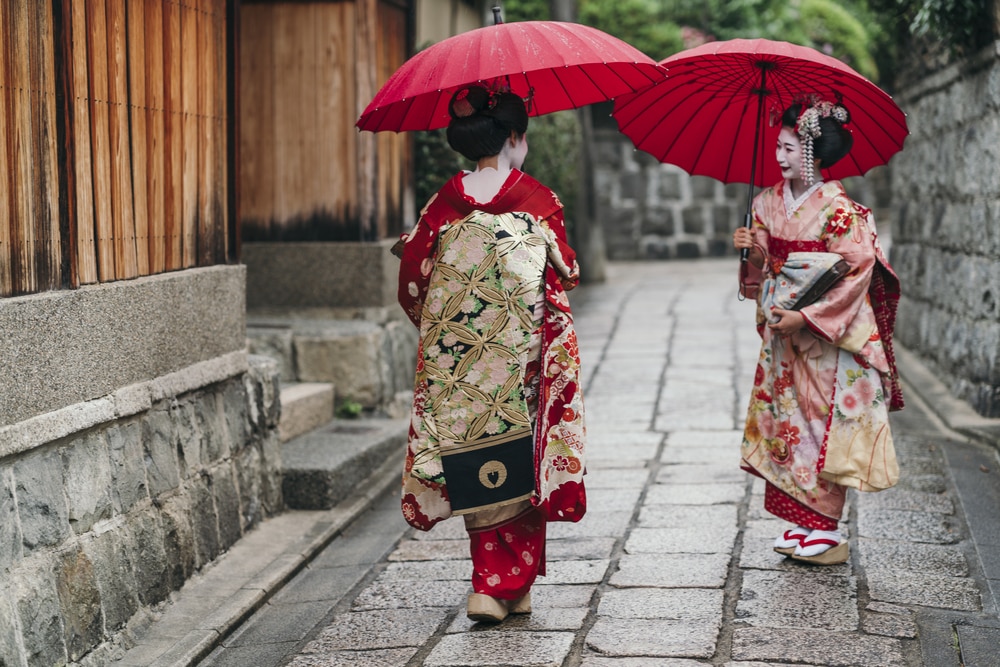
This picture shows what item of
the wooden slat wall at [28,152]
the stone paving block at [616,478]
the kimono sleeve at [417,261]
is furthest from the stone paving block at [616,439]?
the wooden slat wall at [28,152]

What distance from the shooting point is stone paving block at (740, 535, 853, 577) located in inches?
190

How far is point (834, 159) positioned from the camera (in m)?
4.80

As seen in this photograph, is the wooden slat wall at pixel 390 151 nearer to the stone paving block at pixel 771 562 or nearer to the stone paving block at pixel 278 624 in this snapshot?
the stone paving block at pixel 278 624

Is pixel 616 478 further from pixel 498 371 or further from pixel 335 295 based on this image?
pixel 335 295

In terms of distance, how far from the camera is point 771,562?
494 cm

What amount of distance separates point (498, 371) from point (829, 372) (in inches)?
56.9

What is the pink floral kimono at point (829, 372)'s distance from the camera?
4.78 meters

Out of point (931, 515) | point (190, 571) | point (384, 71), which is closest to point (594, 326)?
point (384, 71)

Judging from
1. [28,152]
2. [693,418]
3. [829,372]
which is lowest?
[693,418]

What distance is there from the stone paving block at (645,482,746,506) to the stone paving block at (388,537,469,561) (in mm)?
995

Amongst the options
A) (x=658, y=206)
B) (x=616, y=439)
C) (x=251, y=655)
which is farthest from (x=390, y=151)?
(x=658, y=206)

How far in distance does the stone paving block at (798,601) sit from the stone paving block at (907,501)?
1.13 metres

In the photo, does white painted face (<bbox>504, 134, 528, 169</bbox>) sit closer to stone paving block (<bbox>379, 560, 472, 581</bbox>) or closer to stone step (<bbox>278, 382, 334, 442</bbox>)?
stone paving block (<bbox>379, 560, 472, 581</bbox>)

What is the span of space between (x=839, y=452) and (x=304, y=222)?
4.16 meters
